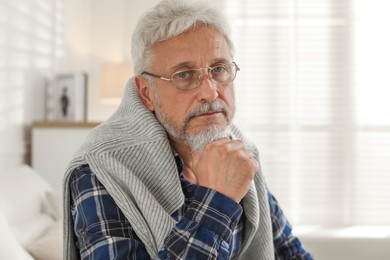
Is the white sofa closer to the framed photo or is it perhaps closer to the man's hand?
the man's hand

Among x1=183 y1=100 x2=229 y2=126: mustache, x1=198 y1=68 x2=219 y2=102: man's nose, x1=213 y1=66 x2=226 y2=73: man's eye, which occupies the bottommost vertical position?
x1=183 y1=100 x2=229 y2=126: mustache

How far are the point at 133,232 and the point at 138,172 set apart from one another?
144mm

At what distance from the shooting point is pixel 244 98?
4.25 metres

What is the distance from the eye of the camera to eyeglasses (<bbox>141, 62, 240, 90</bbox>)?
135 centimetres

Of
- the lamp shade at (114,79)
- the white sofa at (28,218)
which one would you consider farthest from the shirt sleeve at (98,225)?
the lamp shade at (114,79)

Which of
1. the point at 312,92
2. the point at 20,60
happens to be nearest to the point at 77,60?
the point at 20,60

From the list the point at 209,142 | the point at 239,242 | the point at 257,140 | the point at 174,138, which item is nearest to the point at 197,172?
the point at 209,142

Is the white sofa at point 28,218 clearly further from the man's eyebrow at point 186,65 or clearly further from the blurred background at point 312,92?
the blurred background at point 312,92

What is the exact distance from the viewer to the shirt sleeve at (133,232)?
3.53 ft

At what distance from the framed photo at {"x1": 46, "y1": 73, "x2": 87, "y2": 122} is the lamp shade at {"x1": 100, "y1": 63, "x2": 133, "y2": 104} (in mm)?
360

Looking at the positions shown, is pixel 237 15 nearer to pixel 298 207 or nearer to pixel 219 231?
pixel 298 207

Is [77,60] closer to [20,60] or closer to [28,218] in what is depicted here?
[20,60]

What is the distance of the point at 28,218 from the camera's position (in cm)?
217

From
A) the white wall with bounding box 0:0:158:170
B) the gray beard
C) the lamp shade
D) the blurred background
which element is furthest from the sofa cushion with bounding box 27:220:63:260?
the blurred background
